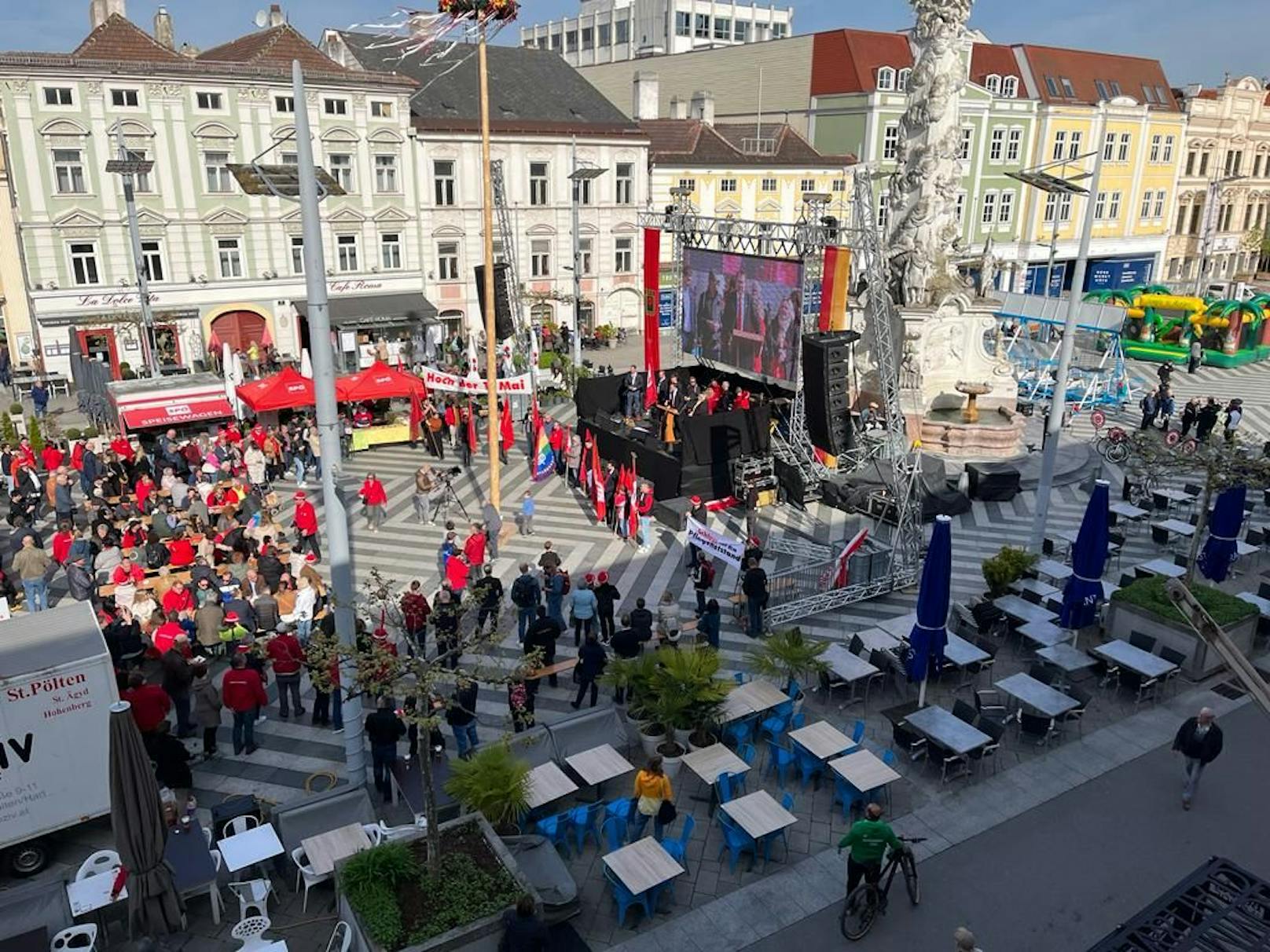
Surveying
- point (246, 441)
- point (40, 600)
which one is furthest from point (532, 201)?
point (40, 600)

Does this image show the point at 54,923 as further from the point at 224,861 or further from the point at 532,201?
the point at 532,201

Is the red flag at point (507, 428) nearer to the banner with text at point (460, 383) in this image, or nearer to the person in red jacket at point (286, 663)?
the banner with text at point (460, 383)

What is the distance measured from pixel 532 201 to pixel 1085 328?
25.3 meters

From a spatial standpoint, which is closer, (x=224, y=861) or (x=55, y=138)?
(x=224, y=861)

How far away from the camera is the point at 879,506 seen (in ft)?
73.2

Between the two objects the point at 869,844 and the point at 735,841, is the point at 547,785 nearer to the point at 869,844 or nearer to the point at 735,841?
the point at 735,841

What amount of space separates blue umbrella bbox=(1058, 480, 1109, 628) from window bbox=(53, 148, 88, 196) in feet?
110

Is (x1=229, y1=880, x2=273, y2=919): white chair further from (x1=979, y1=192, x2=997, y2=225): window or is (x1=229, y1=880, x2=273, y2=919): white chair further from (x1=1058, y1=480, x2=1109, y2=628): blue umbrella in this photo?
(x1=979, y1=192, x2=997, y2=225): window

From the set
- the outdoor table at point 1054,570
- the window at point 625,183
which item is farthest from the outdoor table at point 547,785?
the window at point 625,183

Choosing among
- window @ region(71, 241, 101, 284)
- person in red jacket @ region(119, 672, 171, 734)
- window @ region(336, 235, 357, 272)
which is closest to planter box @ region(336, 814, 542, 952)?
person in red jacket @ region(119, 672, 171, 734)

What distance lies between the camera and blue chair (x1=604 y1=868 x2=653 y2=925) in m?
9.95

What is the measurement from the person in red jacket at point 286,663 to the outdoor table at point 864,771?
7.39 metres

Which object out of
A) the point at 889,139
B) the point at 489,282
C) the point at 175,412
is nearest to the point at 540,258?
the point at 175,412

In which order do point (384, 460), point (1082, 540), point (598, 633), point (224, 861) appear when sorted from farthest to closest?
point (384, 460) → point (598, 633) → point (1082, 540) → point (224, 861)
